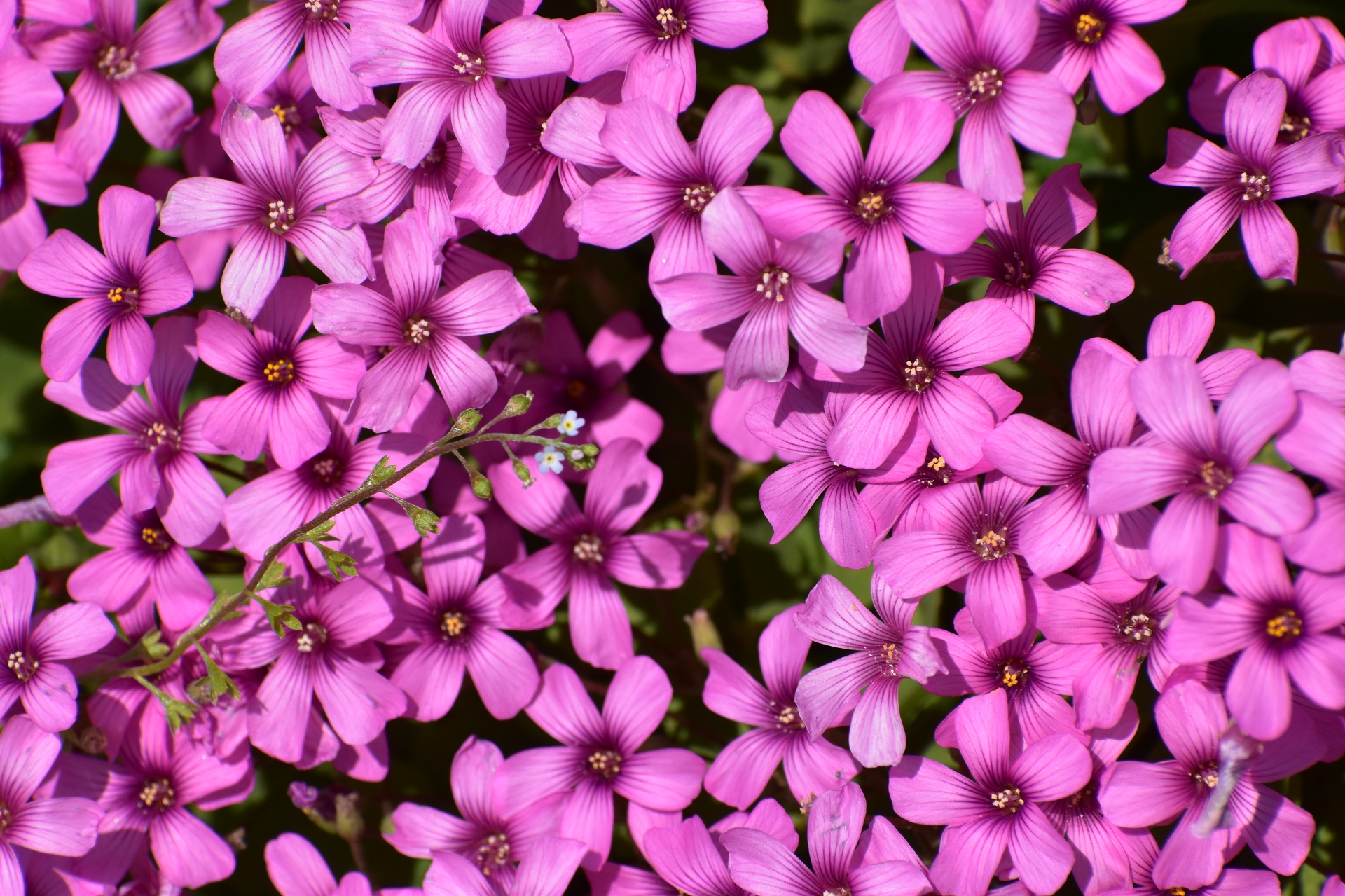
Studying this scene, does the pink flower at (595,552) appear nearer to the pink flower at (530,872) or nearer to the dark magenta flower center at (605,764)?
the dark magenta flower center at (605,764)

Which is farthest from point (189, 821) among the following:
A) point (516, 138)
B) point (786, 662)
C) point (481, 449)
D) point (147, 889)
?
point (516, 138)

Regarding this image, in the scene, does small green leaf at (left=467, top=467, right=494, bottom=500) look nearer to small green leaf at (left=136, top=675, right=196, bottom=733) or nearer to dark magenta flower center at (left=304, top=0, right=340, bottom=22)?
small green leaf at (left=136, top=675, right=196, bottom=733)

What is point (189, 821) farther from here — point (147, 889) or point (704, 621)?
point (704, 621)

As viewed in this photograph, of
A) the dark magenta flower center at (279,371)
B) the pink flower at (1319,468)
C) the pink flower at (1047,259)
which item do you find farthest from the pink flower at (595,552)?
the pink flower at (1319,468)

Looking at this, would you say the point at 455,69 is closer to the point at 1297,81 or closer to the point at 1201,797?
the point at 1297,81

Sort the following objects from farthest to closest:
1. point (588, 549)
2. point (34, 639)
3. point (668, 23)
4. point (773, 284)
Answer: point (588, 549)
point (34, 639)
point (668, 23)
point (773, 284)

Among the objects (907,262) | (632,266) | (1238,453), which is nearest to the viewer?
(1238,453)

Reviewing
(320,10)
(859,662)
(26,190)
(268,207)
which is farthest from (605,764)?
(26,190)
